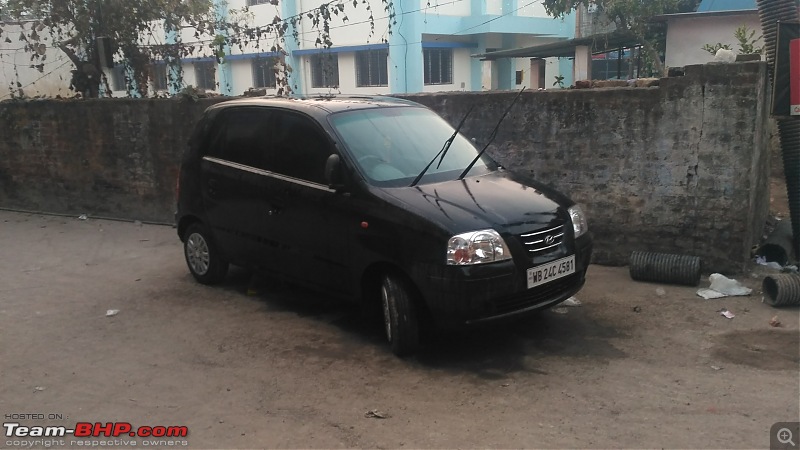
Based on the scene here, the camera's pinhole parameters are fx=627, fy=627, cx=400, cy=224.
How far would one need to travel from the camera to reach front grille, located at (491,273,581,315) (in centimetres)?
430

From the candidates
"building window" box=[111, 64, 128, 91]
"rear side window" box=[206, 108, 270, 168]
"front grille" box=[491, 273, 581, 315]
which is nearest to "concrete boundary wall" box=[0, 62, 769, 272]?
"front grille" box=[491, 273, 581, 315]

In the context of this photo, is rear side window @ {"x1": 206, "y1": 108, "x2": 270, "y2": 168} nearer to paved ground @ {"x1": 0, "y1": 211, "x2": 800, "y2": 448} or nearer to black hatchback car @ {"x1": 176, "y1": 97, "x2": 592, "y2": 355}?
black hatchback car @ {"x1": 176, "y1": 97, "x2": 592, "y2": 355}

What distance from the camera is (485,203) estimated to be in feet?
15.0

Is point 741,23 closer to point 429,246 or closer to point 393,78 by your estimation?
point 393,78

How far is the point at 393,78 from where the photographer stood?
20969mm

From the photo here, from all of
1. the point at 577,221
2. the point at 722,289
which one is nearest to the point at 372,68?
the point at 722,289

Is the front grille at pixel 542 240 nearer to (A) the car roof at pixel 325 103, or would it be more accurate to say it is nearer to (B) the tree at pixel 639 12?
(A) the car roof at pixel 325 103

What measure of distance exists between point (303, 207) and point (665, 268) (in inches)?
137

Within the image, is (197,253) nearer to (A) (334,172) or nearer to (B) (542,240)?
(A) (334,172)

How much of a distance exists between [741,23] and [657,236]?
9.93 metres

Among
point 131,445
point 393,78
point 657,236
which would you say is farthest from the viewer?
point 393,78

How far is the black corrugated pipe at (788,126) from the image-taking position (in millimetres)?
6051

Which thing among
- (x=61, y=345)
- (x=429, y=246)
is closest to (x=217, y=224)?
(x=61, y=345)

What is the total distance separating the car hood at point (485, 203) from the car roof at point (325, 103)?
110cm
